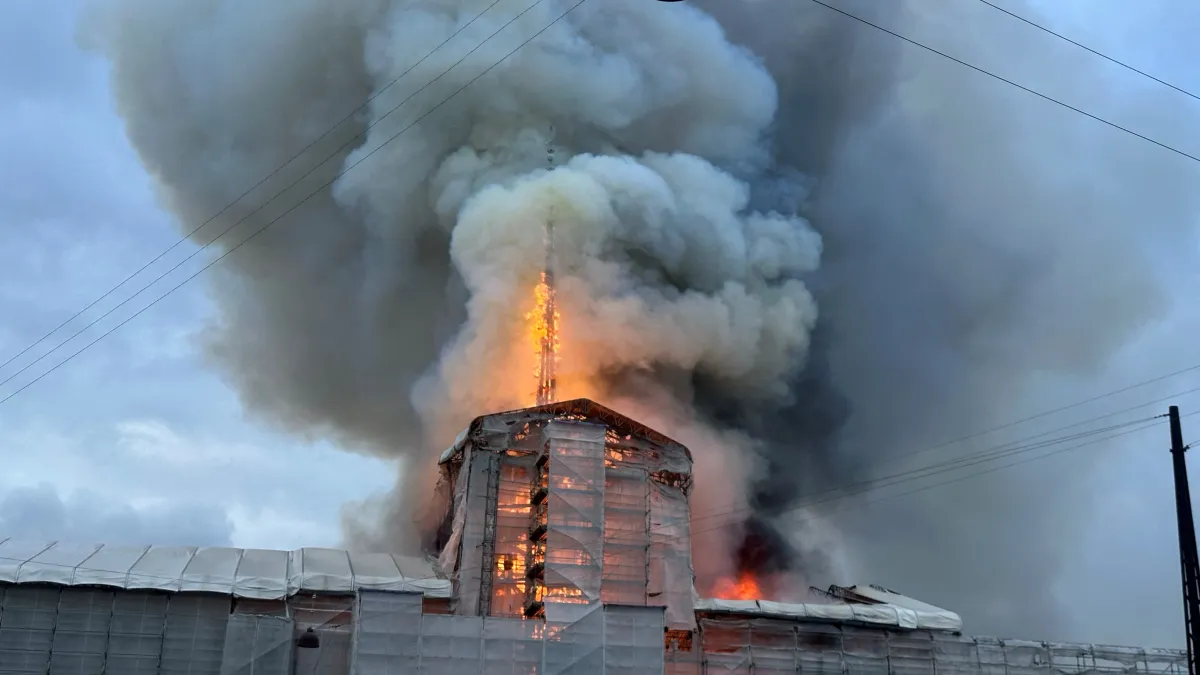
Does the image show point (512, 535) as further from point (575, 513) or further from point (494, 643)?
point (494, 643)

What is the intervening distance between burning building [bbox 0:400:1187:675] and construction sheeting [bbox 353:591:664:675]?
0.06 meters

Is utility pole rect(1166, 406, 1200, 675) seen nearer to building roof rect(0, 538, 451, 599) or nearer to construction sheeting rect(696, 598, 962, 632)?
construction sheeting rect(696, 598, 962, 632)

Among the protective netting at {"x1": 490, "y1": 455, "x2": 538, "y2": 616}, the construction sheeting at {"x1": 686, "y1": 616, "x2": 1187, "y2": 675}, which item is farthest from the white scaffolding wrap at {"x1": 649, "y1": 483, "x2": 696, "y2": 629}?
the protective netting at {"x1": 490, "y1": 455, "x2": 538, "y2": 616}

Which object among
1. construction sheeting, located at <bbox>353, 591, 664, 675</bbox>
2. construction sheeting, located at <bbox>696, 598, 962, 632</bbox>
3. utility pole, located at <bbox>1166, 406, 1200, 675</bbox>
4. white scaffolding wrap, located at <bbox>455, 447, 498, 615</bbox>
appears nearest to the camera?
utility pole, located at <bbox>1166, 406, 1200, 675</bbox>

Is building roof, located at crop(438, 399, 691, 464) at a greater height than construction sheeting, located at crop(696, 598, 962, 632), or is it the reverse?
building roof, located at crop(438, 399, 691, 464)

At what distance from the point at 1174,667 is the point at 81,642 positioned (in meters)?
57.3

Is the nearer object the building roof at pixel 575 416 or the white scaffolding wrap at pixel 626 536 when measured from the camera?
the white scaffolding wrap at pixel 626 536

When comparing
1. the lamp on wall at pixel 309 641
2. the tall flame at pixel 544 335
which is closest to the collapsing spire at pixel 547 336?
the tall flame at pixel 544 335

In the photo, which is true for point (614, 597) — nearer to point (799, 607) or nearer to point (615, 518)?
point (615, 518)

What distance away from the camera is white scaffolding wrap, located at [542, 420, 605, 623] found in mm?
55750

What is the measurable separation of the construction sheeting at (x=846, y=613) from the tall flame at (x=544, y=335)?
14.8 m

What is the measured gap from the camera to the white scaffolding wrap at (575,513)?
183 feet

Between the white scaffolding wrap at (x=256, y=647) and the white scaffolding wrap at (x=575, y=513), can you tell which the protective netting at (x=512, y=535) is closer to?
the white scaffolding wrap at (x=575, y=513)

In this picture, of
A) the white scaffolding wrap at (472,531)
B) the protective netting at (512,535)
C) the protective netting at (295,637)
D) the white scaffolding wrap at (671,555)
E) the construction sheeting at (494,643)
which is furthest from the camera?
the white scaffolding wrap at (671,555)
